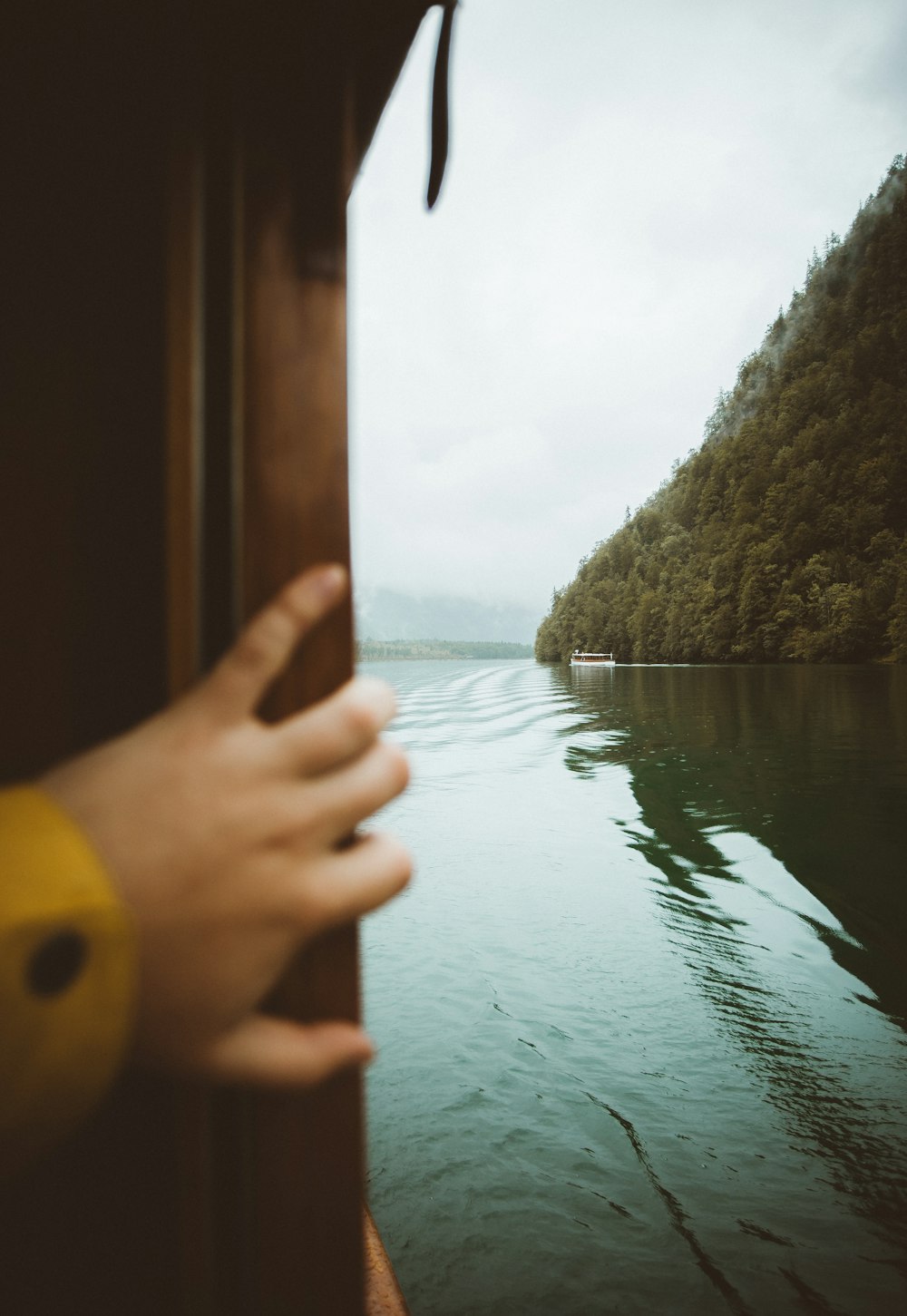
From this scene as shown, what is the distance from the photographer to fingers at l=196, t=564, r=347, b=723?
78cm

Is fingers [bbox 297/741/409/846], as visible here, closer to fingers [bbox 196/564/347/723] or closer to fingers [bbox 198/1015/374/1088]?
fingers [bbox 196/564/347/723]

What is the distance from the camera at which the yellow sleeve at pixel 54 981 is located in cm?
63

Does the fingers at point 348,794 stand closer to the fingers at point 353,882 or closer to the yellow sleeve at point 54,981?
the fingers at point 353,882

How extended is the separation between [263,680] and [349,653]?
128 mm


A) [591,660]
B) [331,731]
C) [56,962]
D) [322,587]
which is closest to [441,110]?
[322,587]

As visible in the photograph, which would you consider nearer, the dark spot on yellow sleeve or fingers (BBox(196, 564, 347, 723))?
the dark spot on yellow sleeve

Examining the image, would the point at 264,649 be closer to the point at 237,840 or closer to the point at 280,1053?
the point at 237,840

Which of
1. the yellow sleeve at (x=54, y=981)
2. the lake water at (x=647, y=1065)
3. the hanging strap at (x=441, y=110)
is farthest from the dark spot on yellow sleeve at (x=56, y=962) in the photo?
the lake water at (x=647, y=1065)

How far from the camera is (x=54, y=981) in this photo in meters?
0.65

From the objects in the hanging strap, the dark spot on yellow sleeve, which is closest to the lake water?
the dark spot on yellow sleeve

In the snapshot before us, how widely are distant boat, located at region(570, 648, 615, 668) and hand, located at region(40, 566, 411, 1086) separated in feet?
320

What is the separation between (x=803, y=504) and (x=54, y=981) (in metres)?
88.1

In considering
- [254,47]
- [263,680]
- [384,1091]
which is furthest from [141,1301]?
[384,1091]

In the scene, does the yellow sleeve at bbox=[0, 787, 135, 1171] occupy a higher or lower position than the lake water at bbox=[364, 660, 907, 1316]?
higher
